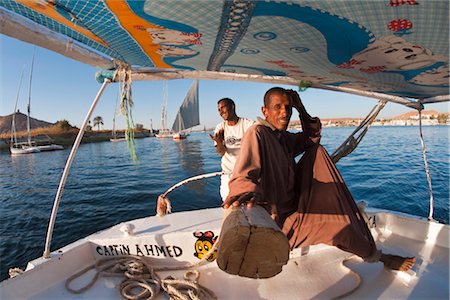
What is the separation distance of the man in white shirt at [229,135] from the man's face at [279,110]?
1619 mm

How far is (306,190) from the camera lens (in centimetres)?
208

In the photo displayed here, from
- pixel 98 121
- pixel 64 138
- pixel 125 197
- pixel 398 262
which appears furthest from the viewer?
pixel 98 121

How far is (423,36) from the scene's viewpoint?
5.07 feet

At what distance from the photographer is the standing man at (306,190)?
1882 mm

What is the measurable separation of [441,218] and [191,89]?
34903 mm

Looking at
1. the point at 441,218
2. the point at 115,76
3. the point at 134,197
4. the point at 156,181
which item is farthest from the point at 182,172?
the point at 115,76

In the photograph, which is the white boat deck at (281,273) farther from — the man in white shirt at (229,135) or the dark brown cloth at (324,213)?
the man in white shirt at (229,135)

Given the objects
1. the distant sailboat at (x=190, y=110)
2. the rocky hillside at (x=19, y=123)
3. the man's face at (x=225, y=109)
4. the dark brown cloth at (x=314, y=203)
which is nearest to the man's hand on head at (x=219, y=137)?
the man's face at (x=225, y=109)

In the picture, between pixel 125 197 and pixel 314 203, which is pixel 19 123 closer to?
pixel 125 197

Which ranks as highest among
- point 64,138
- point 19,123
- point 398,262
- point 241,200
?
point 19,123

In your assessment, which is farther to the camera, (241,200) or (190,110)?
(190,110)

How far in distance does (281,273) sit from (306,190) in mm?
1182

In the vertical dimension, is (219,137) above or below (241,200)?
above

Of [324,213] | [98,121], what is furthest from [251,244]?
[98,121]
